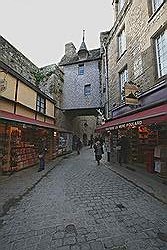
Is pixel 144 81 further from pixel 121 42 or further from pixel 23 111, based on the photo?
pixel 23 111

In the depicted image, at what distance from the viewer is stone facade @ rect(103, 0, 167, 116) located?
7.37 metres

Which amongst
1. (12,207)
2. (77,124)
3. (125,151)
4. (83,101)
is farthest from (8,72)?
(77,124)

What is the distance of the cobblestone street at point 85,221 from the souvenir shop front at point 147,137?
212 centimetres

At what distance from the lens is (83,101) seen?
19562mm

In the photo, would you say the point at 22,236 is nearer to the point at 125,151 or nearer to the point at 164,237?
the point at 164,237

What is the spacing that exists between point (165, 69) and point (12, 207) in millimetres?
7145

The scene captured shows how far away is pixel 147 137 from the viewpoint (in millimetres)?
8688

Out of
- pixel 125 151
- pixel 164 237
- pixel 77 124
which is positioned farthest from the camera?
pixel 77 124

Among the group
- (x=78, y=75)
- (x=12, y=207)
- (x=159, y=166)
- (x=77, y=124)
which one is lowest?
(x=12, y=207)

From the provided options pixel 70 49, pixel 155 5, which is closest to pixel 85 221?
pixel 155 5

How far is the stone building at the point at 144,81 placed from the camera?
668cm

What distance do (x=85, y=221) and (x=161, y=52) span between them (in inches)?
277

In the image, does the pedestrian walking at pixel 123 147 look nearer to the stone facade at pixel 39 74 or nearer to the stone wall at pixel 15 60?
the stone facade at pixel 39 74

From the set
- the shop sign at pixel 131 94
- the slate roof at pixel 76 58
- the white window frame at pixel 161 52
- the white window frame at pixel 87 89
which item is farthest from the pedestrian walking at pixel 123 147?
the slate roof at pixel 76 58
